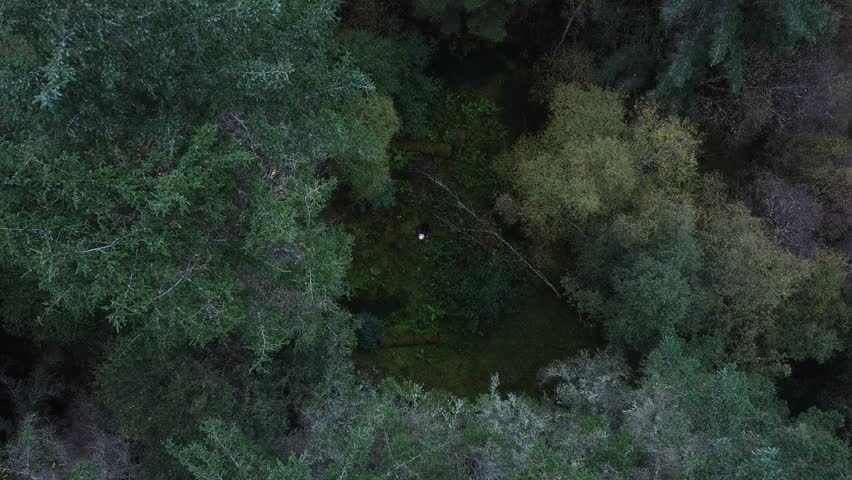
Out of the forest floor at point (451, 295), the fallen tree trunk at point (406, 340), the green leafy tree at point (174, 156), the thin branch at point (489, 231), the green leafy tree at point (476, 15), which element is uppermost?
the green leafy tree at point (476, 15)

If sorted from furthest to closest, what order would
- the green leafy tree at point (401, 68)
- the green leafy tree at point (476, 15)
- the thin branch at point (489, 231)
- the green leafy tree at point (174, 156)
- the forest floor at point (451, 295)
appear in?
1. the forest floor at point (451, 295)
2. the thin branch at point (489, 231)
3. the green leafy tree at point (476, 15)
4. the green leafy tree at point (401, 68)
5. the green leafy tree at point (174, 156)

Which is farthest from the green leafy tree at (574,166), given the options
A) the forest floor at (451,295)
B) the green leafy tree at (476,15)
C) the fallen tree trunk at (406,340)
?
the fallen tree trunk at (406,340)

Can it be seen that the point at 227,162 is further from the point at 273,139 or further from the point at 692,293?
the point at 692,293

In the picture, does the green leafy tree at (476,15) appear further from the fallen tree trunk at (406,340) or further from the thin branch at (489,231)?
the fallen tree trunk at (406,340)

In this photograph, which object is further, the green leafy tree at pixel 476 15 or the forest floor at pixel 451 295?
the forest floor at pixel 451 295

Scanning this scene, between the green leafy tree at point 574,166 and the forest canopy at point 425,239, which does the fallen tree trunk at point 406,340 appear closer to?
the forest canopy at point 425,239

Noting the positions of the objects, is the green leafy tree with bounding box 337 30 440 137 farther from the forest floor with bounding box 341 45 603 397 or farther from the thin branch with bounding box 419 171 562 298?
the thin branch with bounding box 419 171 562 298

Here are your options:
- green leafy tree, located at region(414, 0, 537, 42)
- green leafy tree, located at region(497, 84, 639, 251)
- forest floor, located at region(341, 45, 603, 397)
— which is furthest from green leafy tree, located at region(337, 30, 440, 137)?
green leafy tree, located at region(497, 84, 639, 251)

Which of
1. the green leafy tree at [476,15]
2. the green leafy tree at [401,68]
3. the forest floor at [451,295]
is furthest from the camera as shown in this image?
the forest floor at [451,295]

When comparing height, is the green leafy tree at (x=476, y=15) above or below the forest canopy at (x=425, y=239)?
above
